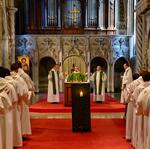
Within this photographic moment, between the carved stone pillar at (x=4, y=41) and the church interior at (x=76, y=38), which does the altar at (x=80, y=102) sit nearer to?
the church interior at (x=76, y=38)

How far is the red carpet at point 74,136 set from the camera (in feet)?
29.3

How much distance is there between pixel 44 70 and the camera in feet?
88.2

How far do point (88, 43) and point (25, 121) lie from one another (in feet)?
54.3

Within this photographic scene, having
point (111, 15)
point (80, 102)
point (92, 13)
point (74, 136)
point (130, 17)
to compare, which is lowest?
point (74, 136)

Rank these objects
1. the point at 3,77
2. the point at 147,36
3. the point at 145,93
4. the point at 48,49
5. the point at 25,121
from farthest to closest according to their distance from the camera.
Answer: the point at 48,49 < the point at 147,36 < the point at 25,121 < the point at 3,77 < the point at 145,93

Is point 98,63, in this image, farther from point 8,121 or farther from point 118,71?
point 8,121

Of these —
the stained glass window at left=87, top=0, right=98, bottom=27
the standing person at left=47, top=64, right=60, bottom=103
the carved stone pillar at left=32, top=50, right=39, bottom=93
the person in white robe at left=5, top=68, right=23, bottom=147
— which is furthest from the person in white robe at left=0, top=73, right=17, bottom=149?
the stained glass window at left=87, top=0, right=98, bottom=27

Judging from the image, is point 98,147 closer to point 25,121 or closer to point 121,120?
point 25,121

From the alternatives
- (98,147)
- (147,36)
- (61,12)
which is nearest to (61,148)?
(98,147)

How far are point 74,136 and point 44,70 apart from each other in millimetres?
17007

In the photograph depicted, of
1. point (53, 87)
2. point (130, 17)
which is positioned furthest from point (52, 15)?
point (53, 87)

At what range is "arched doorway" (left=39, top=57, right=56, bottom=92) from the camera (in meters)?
26.6

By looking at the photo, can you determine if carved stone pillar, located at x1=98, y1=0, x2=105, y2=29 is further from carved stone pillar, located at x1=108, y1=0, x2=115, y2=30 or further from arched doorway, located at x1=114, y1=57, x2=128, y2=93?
arched doorway, located at x1=114, y1=57, x2=128, y2=93

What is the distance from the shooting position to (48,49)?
84.7 ft
